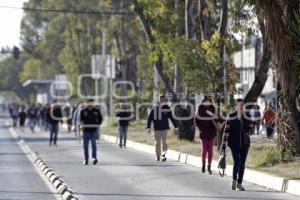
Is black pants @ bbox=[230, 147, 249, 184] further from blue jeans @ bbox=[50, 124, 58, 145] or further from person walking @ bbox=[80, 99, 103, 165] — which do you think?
blue jeans @ bbox=[50, 124, 58, 145]

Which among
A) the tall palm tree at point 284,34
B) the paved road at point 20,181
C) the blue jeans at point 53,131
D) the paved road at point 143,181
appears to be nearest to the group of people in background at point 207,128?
the paved road at point 143,181

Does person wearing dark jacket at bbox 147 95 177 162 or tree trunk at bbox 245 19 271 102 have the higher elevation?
tree trunk at bbox 245 19 271 102

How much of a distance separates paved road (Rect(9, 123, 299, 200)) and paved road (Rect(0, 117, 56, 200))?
619 millimetres

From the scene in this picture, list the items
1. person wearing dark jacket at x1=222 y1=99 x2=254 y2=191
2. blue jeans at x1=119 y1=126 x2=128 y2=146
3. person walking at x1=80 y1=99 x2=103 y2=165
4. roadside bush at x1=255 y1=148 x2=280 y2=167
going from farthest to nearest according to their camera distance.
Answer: blue jeans at x1=119 y1=126 x2=128 y2=146, person walking at x1=80 y1=99 x2=103 y2=165, roadside bush at x1=255 y1=148 x2=280 y2=167, person wearing dark jacket at x1=222 y1=99 x2=254 y2=191

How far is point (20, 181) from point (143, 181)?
8.69 ft

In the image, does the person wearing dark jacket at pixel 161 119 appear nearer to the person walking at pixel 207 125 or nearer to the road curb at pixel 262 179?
the road curb at pixel 262 179

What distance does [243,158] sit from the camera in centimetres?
1598

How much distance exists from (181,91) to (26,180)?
50.1 feet

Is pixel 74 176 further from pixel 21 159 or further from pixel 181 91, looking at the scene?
pixel 181 91

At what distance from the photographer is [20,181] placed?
18234 millimetres

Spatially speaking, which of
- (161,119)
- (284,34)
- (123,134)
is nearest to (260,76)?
(161,119)

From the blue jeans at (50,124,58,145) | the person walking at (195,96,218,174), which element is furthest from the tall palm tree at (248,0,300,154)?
the blue jeans at (50,124,58,145)

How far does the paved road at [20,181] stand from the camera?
15453 mm

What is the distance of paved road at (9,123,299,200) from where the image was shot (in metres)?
15.4
